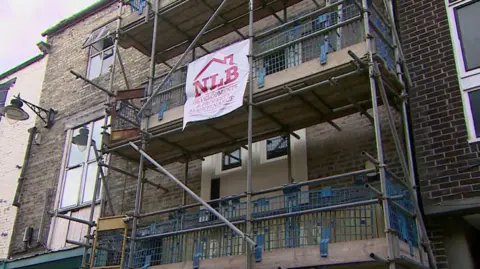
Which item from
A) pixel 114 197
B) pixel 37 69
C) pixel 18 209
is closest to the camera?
pixel 114 197

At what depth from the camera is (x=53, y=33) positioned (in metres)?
18.1

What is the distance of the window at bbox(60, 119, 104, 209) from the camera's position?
46.1 feet

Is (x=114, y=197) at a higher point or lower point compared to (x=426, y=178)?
higher

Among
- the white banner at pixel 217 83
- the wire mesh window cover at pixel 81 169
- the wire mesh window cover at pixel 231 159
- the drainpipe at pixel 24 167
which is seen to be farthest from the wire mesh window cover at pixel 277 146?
the drainpipe at pixel 24 167

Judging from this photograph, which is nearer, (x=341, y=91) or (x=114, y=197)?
(x=341, y=91)

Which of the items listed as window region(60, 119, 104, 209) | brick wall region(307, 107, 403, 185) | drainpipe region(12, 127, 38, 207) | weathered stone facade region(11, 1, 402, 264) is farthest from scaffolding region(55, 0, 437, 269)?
drainpipe region(12, 127, 38, 207)

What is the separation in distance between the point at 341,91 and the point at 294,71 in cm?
89

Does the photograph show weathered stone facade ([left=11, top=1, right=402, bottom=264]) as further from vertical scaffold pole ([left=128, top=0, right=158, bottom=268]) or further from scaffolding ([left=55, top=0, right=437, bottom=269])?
vertical scaffold pole ([left=128, top=0, right=158, bottom=268])

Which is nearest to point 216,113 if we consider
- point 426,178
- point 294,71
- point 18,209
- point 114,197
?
point 294,71

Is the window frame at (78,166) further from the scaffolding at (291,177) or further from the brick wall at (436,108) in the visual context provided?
the brick wall at (436,108)

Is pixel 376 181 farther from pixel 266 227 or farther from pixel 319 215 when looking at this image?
pixel 266 227

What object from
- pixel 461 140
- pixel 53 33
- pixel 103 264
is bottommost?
pixel 103 264

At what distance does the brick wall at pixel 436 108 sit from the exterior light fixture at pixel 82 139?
9.15 metres

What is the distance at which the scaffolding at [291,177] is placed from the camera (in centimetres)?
761
